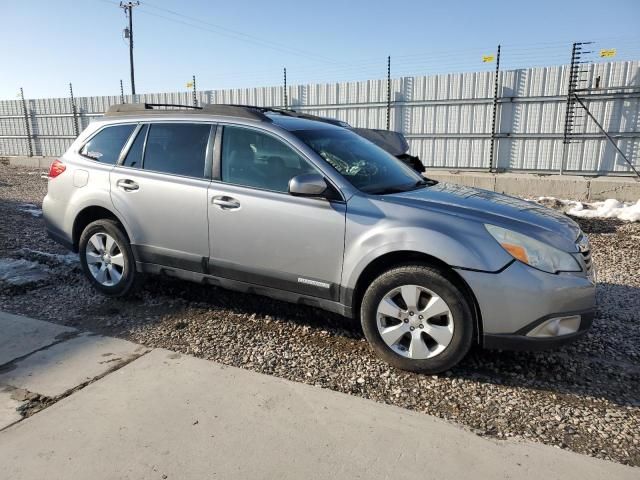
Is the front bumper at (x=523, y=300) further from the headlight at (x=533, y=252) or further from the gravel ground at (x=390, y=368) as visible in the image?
the gravel ground at (x=390, y=368)

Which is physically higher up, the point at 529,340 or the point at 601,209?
the point at 529,340

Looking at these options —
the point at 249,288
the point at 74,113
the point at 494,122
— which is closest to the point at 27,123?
the point at 74,113

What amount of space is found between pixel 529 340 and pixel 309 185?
1.73 meters

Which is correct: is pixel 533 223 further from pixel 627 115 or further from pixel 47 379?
pixel 627 115

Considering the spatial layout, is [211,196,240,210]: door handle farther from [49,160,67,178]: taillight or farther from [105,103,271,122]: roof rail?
[49,160,67,178]: taillight

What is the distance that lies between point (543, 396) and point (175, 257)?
117 inches

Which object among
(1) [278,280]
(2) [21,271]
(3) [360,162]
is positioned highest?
(3) [360,162]

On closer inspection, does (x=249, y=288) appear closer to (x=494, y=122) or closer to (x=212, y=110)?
(x=212, y=110)

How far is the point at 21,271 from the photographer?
5188 millimetres

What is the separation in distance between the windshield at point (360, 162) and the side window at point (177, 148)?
87 cm

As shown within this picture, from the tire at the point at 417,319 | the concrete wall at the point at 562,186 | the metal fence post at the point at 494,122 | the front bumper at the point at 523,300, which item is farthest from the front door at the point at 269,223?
the metal fence post at the point at 494,122

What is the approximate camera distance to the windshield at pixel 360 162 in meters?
3.68

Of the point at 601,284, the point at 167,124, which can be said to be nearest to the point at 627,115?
the point at 601,284

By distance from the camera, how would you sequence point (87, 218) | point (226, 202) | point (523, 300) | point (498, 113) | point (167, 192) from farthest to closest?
point (498, 113) → point (87, 218) → point (167, 192) → point (226, 202) → point (523, 300)
